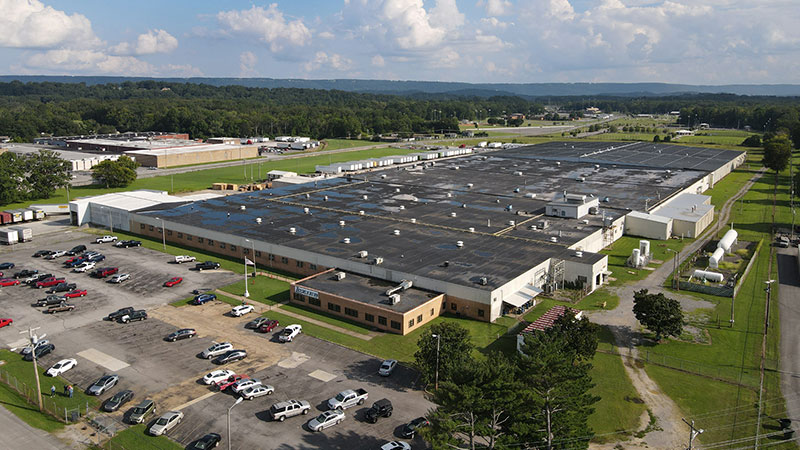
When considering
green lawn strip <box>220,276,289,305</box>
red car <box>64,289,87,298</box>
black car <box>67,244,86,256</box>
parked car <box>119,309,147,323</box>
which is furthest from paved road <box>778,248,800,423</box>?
black car <box>67,244,86,256</box>

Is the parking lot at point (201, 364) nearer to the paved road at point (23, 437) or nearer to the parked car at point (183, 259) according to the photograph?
the paved road at point (23, 437)

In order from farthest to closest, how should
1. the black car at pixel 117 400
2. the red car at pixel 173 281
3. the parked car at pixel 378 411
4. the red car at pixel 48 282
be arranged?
1. the red car at pixel 173 281
2. the red car at pixel 48 282
3. the black car at pixel 117 400
4. the parked car at pixel 378 411

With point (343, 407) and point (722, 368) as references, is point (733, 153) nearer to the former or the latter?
point (722, 368)

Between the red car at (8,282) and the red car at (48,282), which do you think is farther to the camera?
the red car at (8,282)

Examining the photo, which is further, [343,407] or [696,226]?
[696,226]

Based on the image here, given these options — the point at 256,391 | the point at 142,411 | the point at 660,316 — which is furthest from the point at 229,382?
the point at 660,316

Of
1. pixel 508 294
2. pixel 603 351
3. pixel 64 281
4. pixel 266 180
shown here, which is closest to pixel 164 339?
pixel 64 281

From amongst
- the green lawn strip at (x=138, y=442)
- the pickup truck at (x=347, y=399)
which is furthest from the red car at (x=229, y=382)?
the pickup truck at (x=347, y=399)
